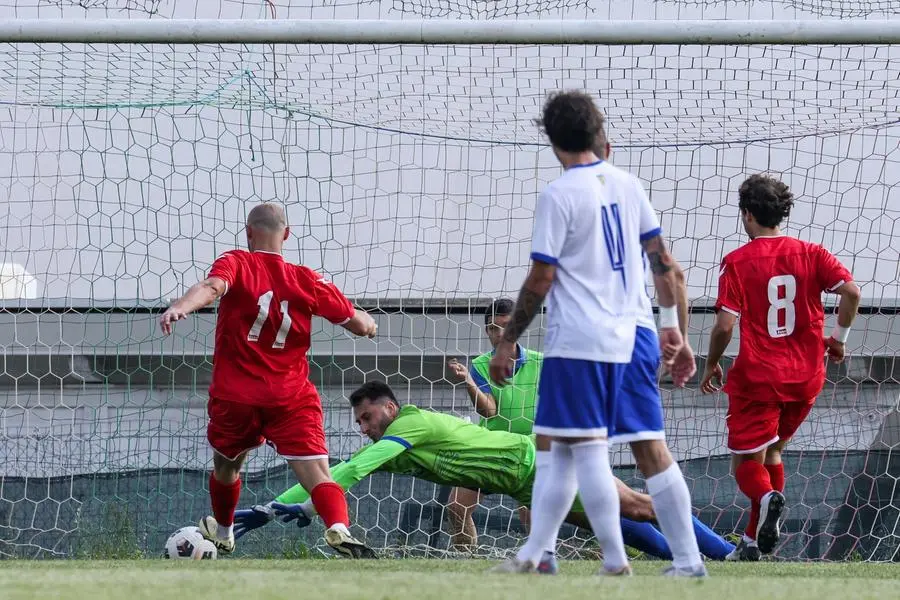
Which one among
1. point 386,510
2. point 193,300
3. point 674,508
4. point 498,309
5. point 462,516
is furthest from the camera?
point 386,510

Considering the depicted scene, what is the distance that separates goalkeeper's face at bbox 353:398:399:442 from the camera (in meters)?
6.39

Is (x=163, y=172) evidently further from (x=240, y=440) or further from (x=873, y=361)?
(x=873, y=361)

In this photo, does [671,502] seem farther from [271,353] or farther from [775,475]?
[271,353]

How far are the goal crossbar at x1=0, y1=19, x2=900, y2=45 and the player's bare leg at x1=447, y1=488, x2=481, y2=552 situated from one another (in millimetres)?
2548

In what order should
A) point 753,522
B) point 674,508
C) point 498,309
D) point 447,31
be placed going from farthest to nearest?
point 498,309, point 447,31, point 753,522, point 674,508

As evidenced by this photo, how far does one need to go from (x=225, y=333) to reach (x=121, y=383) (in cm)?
176

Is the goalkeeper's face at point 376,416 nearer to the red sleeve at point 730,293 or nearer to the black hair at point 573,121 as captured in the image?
the red sleeve at point 730,293

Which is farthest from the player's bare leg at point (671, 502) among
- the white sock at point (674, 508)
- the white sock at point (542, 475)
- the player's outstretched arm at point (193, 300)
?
the player's outstretched arm at point (193, 300)

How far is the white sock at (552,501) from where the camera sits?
12.9ft

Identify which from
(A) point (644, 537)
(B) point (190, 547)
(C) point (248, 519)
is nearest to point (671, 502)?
(A) point (644, 537)

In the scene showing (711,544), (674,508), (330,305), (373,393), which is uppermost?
(330,305)

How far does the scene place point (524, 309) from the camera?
398 centimetres

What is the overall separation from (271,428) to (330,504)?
50 cm

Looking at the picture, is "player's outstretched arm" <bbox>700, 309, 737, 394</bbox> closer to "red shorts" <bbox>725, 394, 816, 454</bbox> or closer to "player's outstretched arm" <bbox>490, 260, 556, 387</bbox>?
"red shorts" <bbox>725, 394, 816, 454</bbox>
